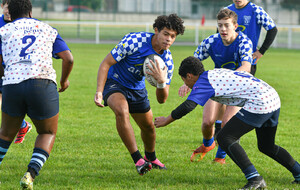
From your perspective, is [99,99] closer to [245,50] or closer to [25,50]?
[25,50]

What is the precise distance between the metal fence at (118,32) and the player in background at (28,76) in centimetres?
2863

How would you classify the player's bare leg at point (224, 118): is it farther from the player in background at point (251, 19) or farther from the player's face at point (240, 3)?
the player's face at point (240, 3)

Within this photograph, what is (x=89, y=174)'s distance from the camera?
5.79 meters

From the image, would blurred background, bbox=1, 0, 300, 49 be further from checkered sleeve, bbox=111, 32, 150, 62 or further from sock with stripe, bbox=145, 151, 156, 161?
checkered sleeve, bbox=111, 32, 150, 62

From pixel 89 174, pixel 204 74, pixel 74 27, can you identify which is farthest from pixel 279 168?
pixel 74 27

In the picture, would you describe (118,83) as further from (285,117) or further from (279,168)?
(285,117)

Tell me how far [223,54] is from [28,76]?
9.08ft

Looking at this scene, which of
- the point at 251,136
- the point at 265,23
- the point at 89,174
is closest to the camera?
the point at 89,174

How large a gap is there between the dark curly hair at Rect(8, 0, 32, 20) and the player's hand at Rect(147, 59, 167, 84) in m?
1.49

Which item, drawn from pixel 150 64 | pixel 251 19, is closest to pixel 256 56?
pixel 251 19

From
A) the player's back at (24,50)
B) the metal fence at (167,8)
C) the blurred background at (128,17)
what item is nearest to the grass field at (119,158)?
the player's back at (24,50)

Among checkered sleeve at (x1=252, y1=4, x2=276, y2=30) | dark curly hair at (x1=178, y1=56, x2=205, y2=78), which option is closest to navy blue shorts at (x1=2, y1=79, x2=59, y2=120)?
dark curly hair at (x1=178, y1=56, x2=205, y2=78)

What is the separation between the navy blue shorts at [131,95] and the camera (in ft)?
19.4

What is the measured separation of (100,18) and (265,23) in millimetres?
32584
